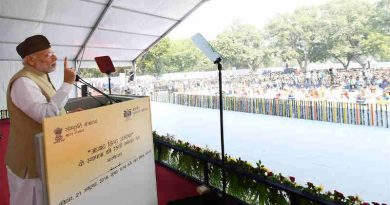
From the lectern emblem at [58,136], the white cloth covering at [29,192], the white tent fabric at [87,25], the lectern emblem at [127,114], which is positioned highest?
the white tent fabric at [87,25]

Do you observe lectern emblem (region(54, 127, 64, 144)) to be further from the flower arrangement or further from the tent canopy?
the tent canopy

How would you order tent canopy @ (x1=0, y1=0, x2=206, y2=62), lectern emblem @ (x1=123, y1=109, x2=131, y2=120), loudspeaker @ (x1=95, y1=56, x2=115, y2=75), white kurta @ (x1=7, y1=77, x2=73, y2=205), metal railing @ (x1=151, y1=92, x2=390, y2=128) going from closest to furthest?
white kurta @ (x1=7, y1=77, x2=73, y2=205)
lectern emblem @ (x1=123, y1=109, x2=131, y2=120)
loudspeaker @ (x1=95, y1=56, x2=115, y2=75)
tent canopy @ (x1=0, y1=0, x2=206, y2=62)
metal railing @ (x1=151, y1=92, x2=390, y2=128)

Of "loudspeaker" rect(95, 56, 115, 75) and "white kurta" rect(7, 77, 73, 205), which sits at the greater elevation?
"loudspeaker" rect(95, 56, 115, 75)

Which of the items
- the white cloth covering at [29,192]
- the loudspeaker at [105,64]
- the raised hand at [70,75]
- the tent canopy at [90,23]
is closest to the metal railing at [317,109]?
the tent canopy at [90,23]

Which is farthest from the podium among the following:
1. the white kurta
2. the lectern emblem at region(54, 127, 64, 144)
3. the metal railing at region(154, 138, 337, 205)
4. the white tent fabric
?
the white tent fabric

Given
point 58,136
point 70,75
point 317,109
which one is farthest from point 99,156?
point 317,109

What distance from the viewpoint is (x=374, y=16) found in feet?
48.0

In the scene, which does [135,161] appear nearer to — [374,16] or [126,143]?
[126,143]

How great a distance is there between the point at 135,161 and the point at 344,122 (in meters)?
7.25

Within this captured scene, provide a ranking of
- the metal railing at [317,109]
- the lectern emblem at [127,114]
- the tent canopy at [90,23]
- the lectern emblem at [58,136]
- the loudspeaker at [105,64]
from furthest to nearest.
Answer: the metal railing at [317,109] → the tent canopy at [90,23] → the loudspeaker at [105,64] → the lectern emblem at [127,114] → the lectern emblem at [58,136]

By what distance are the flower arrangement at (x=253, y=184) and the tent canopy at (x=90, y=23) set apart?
4.63 metres

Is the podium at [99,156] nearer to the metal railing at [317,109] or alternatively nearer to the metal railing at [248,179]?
the metal railing at [248,179]

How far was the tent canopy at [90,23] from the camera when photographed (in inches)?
263

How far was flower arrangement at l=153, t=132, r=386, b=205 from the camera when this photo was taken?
199 cm
